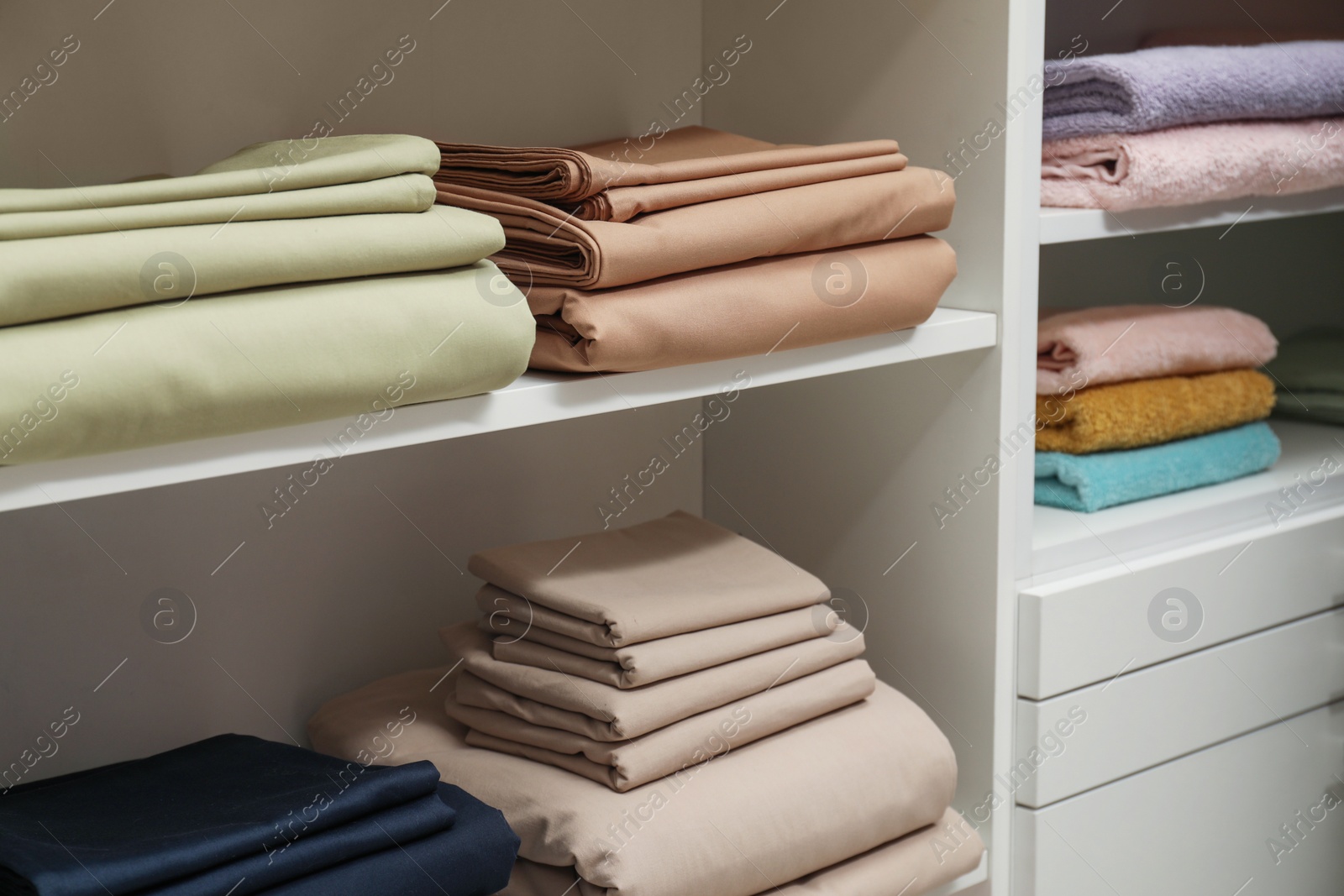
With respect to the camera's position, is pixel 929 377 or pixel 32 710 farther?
pixel 929 377

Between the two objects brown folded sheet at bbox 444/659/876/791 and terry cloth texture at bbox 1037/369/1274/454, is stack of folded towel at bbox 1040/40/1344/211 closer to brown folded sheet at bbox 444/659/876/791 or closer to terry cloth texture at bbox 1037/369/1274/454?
terry cloth texture at bbox 1037/369/1274/454

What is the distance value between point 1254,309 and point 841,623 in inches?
38.2

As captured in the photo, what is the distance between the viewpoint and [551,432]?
3.81 feet

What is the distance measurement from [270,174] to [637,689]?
409 mm

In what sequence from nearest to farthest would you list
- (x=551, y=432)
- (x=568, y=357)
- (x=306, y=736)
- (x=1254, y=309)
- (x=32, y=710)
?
1. (x=568, y=357)
2. (x=32, y=710)
3. (x=306, y=736)
4. (x=551, y=432)
5. (x=1254, y=309)

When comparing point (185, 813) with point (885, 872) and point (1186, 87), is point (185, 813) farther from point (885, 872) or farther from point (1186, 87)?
point (1186, 87)

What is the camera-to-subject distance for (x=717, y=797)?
835 mm

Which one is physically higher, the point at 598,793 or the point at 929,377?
the point at 929,377

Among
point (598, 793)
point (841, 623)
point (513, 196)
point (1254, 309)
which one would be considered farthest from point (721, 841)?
point (1254, 309)

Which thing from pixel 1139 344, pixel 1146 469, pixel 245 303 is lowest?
pixel 1146 469

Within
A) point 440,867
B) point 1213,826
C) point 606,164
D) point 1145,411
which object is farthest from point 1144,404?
point 440,867

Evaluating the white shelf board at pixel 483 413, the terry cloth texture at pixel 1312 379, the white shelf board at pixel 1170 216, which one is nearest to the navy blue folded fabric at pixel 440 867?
the white shelf board at pixel 483 413

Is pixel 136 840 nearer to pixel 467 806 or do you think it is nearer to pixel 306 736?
pixel 467 806

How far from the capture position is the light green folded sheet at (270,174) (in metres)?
0.61
